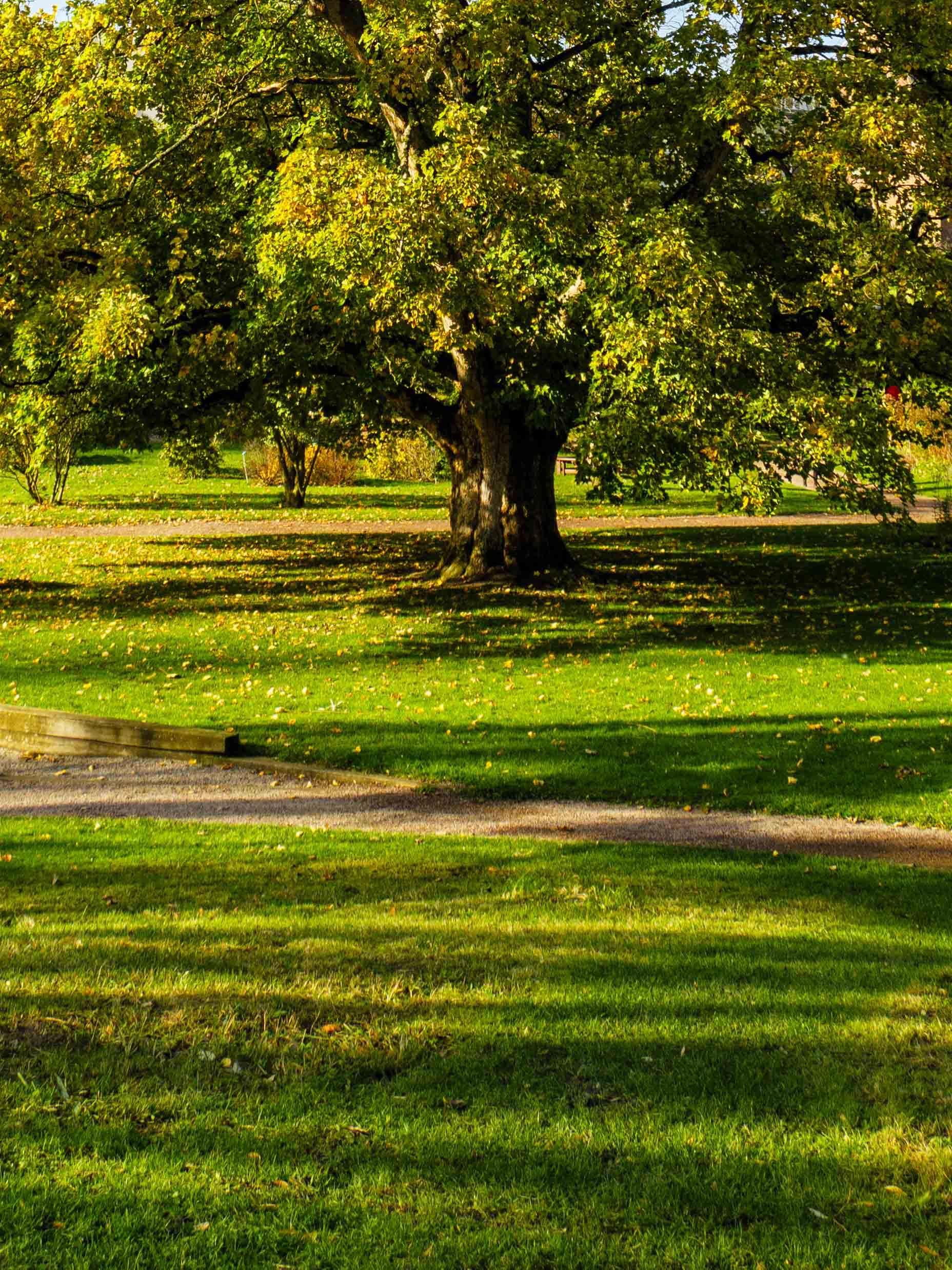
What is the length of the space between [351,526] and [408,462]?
16.1m

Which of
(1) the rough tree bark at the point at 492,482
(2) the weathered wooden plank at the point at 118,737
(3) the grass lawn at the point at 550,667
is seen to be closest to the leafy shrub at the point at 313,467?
(3) the grass lawn at the point at 550,667

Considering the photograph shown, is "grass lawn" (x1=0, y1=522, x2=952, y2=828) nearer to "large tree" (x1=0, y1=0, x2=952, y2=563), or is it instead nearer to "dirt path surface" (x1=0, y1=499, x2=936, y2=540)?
"large tree" (x1=0, y1=0, x2=952, y2=563)

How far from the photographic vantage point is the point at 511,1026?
496 centimetres

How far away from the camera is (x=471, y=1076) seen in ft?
15.0

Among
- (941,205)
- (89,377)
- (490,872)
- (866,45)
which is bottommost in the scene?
(490,872)

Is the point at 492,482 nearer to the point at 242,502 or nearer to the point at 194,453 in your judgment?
the point at 194,453

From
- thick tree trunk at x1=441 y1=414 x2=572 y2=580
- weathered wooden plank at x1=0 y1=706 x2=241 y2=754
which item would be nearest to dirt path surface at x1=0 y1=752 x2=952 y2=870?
weathered wooden plank at x1=0 y1=706 x2=241 y2=754

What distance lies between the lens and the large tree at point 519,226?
14930 millimetres

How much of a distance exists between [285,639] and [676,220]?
23.5 ft

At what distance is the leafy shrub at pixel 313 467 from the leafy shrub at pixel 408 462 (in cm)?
96

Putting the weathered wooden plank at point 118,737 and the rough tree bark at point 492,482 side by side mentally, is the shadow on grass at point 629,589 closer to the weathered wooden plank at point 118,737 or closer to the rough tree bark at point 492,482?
the rough tree bark at point 492,482

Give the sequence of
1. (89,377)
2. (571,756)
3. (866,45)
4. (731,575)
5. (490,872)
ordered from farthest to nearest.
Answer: (731,575)
(89,377)
(866,45)
(571,756)
(490,872)

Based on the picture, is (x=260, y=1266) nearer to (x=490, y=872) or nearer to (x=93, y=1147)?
(x=93, y=1147)

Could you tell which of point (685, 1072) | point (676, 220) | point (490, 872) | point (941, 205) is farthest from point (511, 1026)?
point (941, 205)
